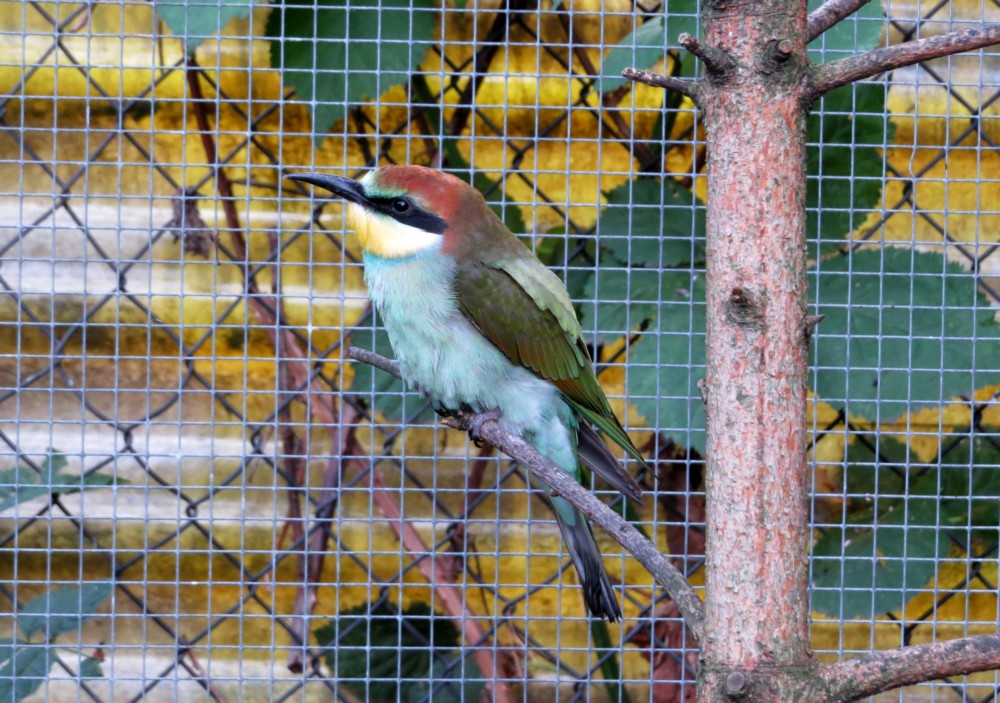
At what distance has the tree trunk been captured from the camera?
0.83 metres

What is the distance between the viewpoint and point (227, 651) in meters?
1.67

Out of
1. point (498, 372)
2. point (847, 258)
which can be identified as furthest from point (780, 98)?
point (847, 258)

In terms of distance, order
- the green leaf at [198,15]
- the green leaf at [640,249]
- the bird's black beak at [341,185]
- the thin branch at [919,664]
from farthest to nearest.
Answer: the green leaf at [640,249] → the green leaf at [198,15] → the bird's black beak at [341,185] → the thin branch at [919,664]

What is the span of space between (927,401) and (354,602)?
0.93 meters

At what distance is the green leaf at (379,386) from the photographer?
1.54 meters

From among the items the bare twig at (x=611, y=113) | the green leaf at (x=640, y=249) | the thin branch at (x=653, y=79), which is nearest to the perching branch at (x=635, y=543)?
the thin branch at (x=653, y=79)

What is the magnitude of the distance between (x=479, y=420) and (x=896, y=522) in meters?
0.69

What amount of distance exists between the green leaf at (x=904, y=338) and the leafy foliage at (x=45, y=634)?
1.07 meters

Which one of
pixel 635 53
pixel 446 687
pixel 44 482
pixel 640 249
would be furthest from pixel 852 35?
pixel 44 482

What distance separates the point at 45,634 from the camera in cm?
148

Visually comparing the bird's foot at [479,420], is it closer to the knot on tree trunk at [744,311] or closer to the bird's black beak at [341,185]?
the bird's black beak at [341,185]

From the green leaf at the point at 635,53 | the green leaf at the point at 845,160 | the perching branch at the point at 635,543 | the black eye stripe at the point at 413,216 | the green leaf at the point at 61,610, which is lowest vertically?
the green leaf at the point at 61,610

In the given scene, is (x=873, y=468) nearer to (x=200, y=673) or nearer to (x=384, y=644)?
(x=384, y=644)

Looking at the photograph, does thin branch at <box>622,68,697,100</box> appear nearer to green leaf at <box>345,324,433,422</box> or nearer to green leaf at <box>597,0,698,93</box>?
green leaf at <box>597,0,698,93</box>
